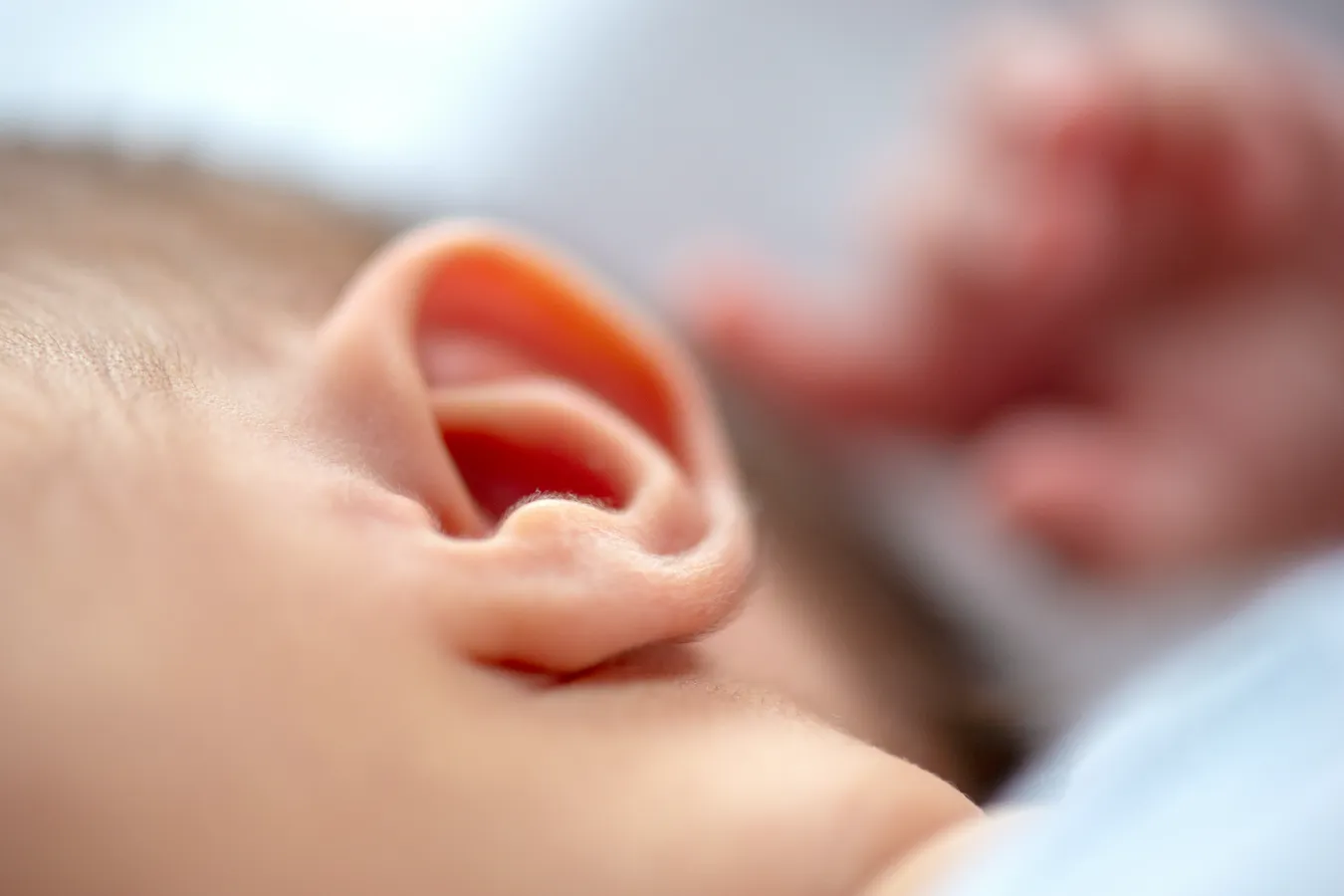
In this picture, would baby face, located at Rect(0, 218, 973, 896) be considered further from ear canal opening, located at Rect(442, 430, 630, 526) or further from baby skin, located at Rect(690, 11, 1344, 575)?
baby skin, located at Rect(690, 11, 1344, 575)

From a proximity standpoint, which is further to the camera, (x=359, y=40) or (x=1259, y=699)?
(x=359, y=40)

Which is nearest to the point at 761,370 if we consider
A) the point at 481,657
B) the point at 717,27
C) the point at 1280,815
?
the point at 717,27

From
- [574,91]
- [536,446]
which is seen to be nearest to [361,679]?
[536,446]

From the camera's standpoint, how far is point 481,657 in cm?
42

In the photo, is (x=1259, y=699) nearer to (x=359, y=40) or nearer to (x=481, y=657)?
(x=481, y=657)

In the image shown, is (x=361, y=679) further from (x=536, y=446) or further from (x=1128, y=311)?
(x=1128, y=311)

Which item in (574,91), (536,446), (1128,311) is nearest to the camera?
(536,446)

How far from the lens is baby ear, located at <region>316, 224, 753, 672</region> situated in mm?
435

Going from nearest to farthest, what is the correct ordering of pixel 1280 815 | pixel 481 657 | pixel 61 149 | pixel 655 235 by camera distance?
pixel 1280 815 < pixel 481 657 < pixel 61 149 < pixel 655 235

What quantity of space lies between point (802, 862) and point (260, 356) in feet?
0.80

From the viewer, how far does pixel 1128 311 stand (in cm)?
99

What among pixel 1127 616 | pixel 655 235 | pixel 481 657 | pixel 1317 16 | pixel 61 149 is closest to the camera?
pixel 481 657

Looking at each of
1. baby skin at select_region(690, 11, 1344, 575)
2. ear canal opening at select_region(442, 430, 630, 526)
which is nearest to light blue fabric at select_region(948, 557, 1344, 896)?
ear canal opening at select_region(442, 430, 630, 526)

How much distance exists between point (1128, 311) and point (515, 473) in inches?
23.5
